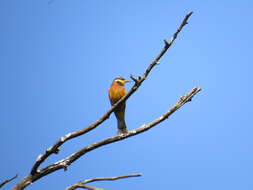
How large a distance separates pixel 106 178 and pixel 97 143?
63 centimetres

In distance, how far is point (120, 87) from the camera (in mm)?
9219

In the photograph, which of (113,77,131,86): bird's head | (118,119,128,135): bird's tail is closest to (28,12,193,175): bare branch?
(118,119,128,135): bird's tail

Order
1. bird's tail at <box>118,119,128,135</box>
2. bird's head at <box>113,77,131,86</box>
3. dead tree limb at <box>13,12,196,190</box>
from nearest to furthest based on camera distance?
1. dead tree limb at <box>13,12,196,190</box>
2. bird's tail at <box>118,119,128,135</box>
3. bird's head at <box>113,77,131,86</box>

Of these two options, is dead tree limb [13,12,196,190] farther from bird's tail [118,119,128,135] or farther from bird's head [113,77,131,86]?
bird's head [113,77,131,86]

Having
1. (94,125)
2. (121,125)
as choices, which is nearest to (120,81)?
(121,125)

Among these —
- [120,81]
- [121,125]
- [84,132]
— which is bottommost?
[84,132]

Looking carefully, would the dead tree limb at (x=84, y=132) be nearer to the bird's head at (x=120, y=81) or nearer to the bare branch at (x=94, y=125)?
the bare branch at (x=94, y=125)

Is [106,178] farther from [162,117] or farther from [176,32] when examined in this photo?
[176,32]

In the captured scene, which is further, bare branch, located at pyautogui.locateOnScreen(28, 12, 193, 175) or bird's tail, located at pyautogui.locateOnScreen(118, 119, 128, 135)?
bird's tail, located at pyautogui.locateOnScreen(118, 119, 128, 135)

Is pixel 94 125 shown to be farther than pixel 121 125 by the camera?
No

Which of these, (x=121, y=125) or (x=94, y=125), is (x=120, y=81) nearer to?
(x=121, y=125)

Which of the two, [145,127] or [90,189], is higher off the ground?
[145,127]

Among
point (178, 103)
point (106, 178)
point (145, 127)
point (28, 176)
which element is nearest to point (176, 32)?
point (178, 103)

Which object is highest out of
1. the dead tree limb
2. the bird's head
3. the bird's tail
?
the bird's head
